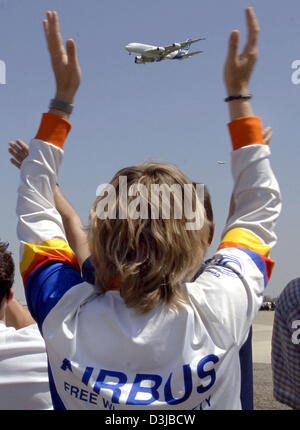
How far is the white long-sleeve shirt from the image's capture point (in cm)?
195

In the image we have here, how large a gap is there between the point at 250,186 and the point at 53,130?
0.74 meters

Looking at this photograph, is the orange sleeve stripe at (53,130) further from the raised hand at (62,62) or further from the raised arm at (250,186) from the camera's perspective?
the raised arm at (250,186)

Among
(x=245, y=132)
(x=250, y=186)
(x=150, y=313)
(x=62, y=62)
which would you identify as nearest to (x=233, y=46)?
(x=245, y=132)

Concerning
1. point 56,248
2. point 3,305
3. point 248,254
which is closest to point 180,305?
point 248,254

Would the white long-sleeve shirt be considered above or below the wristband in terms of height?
below

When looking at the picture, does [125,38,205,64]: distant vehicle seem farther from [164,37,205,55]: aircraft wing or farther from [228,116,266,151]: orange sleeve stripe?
[228,116,266,151]: orange sleeve stripe

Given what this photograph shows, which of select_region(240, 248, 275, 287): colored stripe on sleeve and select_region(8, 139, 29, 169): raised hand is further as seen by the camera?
select_region(8, 139, 29, 169): raised hand

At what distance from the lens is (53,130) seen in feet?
7.43

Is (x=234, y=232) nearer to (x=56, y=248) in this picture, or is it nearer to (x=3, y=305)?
(x=56, y=248)

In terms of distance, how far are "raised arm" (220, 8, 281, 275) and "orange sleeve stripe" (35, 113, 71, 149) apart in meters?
0.61

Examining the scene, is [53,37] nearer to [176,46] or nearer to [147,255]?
[147,255]

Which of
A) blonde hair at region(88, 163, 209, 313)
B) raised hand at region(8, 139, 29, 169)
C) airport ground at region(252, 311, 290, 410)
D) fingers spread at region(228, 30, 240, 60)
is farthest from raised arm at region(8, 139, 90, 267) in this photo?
airport ground at region(252, 311, 290, 410)

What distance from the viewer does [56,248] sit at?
2.17 meters

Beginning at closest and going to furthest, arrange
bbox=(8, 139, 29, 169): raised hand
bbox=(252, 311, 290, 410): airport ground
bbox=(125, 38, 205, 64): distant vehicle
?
bbox=(8, 139, 29, 169): raised hand < bbox=(252, 311, 290, 410): airport ground < bbox=(125, 38, 205, 64): distant vehicle
